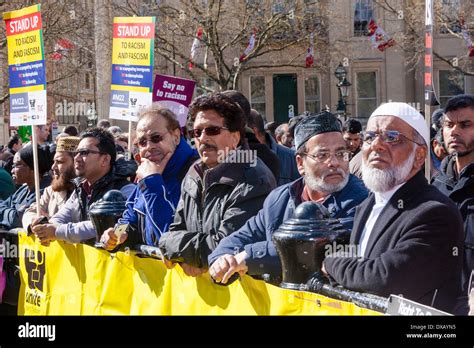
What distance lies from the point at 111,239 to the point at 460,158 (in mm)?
2117

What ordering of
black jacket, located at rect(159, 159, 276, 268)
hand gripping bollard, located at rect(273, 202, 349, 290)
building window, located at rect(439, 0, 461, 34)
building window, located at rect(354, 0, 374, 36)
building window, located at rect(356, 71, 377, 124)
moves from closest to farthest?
hand gripping bollard, located at rect(273, 202, 349, 290)
black jacket, located at rect(159, 159, 276, 268)
building window, located at rect(439, 0, 461, 34)
building window, located at rect(354, 0, 374, 36)
building window, located at rect(356, 71, 377, 124)

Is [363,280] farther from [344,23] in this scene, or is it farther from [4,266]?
[344,23]

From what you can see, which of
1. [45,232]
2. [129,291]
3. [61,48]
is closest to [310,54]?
[61,48]

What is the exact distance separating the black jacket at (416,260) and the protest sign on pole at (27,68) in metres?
5.10

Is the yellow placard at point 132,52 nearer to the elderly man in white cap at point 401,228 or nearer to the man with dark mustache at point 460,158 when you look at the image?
the man with dark mustache at point 460,158

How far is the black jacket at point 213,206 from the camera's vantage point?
14.1ft

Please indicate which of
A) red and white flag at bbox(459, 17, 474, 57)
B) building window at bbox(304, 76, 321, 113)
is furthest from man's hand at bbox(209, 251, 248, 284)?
building window at bbox(304, 76, 321, 113)

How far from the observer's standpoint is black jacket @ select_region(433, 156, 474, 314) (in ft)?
14.6

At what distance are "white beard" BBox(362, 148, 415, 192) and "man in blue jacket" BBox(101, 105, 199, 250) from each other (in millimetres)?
1639

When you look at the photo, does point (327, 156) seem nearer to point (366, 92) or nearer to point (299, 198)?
point (299, 198)

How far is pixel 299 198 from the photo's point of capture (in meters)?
4.24

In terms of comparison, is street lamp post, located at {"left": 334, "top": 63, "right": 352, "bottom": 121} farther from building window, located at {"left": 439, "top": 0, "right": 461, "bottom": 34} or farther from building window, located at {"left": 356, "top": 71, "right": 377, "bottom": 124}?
building window, located at {"left": 356, "top": 71, "right": 377, "bottom": 124}

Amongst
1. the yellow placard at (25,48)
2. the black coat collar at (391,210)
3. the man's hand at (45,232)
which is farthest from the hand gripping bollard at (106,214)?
the yellow placard at (25,48)
